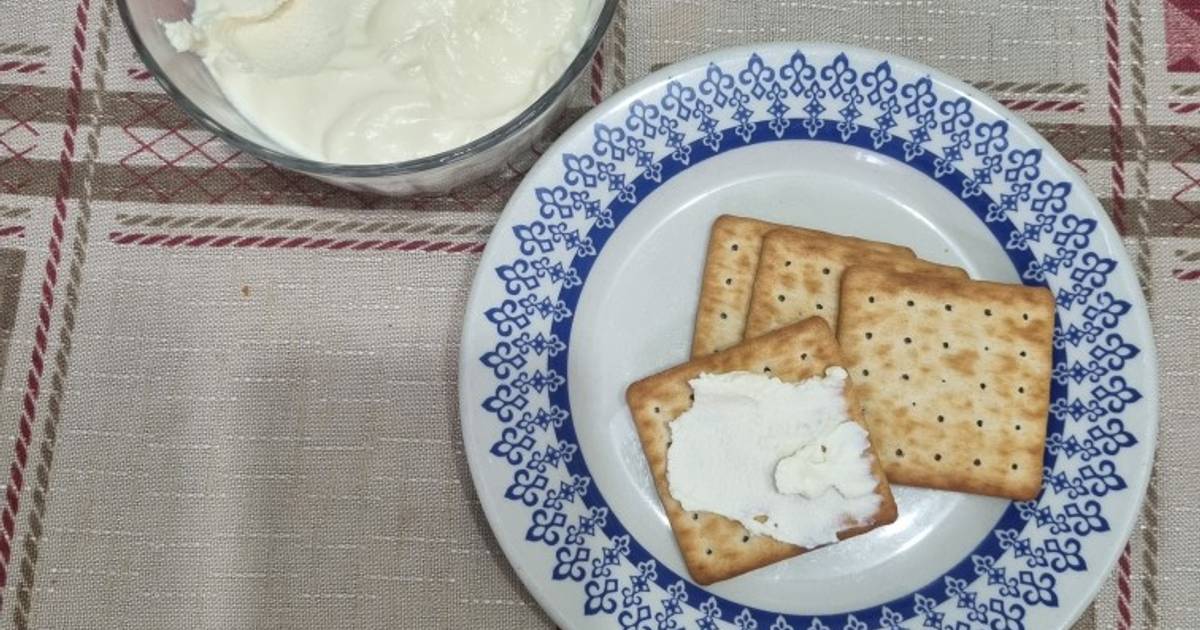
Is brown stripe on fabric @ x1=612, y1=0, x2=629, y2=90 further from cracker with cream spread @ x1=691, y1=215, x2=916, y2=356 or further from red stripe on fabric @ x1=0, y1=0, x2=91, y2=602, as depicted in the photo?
red stripe on fabric @ x1=0, y1=0, x2=91, y2=602

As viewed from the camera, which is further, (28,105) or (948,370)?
(28,105)

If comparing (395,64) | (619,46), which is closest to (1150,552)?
(619,46)

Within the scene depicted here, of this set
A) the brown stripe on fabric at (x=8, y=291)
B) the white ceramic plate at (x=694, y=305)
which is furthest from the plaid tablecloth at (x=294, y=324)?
the white ceramic plate at (x=694, y=305)

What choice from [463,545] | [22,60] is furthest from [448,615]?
[22,60]

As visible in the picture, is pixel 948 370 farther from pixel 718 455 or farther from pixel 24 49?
pixel 24 49

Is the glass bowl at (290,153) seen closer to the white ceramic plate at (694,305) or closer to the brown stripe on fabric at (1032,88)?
the white ceramic plate at (694,305)

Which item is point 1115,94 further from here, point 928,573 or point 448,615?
point 448,615
